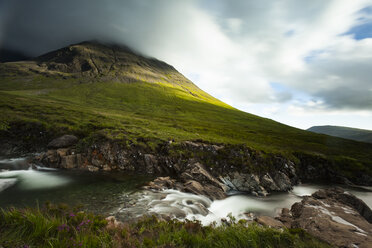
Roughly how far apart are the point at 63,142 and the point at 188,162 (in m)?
23.7

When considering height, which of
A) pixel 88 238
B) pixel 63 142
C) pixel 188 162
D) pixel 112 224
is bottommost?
pixel 63 142

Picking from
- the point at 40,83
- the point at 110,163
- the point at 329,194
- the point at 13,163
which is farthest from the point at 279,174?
the point at 40,83

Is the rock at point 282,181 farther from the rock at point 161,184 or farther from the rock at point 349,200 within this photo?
the rock at point 161,184

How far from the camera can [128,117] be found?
58.1 m

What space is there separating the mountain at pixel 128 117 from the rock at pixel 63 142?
2054 mm

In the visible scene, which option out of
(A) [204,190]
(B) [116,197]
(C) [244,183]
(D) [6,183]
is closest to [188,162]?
(A) [204,190]

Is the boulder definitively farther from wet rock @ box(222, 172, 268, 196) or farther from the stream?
wet rock @ box(222, 172, 268, 196)

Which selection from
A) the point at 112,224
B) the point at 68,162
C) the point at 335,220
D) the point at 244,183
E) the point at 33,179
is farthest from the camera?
the point at 68,162

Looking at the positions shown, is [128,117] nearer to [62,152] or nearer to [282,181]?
[62,152]

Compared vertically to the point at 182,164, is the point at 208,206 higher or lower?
lower

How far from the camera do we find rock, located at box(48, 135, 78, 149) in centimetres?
3009

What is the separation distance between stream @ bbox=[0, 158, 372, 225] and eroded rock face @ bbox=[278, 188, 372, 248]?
4.01m

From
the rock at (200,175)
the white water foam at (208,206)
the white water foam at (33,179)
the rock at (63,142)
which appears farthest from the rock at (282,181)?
the rock at (63,142)

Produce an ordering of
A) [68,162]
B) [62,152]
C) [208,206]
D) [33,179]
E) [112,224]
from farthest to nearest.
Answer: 1. [62,152]
2. [68,162]
3. [33,179]
4. [208,206]
5. [112,224]
